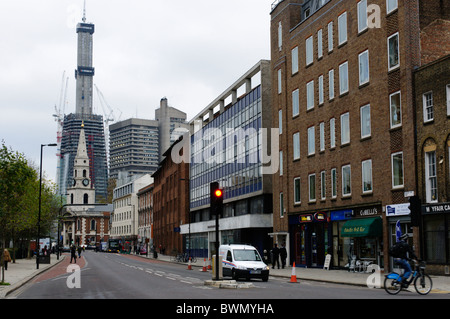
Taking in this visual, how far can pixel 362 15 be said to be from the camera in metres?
39.5

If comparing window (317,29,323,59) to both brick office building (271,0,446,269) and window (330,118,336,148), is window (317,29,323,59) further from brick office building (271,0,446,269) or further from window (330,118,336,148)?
window (330,118,336,148)

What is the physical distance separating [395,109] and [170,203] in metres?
67.8

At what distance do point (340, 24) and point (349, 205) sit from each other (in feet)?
40.1

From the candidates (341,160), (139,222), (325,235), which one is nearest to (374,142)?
(341,160)

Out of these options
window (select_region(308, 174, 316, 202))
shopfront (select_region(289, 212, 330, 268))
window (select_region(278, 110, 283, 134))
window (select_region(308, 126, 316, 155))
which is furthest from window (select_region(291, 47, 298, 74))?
shopfront (select_region(289, 212, 330, 268))

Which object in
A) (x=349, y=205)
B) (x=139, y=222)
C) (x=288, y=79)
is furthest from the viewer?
(x=139, y=222)

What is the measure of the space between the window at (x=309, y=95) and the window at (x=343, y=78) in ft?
14.2

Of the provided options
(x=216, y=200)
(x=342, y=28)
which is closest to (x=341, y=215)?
(x=342, y=28)

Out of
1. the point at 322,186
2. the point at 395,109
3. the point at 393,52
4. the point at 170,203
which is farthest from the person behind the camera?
the point at 170,203

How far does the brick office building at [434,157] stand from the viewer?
31.3m

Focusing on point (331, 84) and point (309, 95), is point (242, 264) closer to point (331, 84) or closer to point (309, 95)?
point (331, 84)
